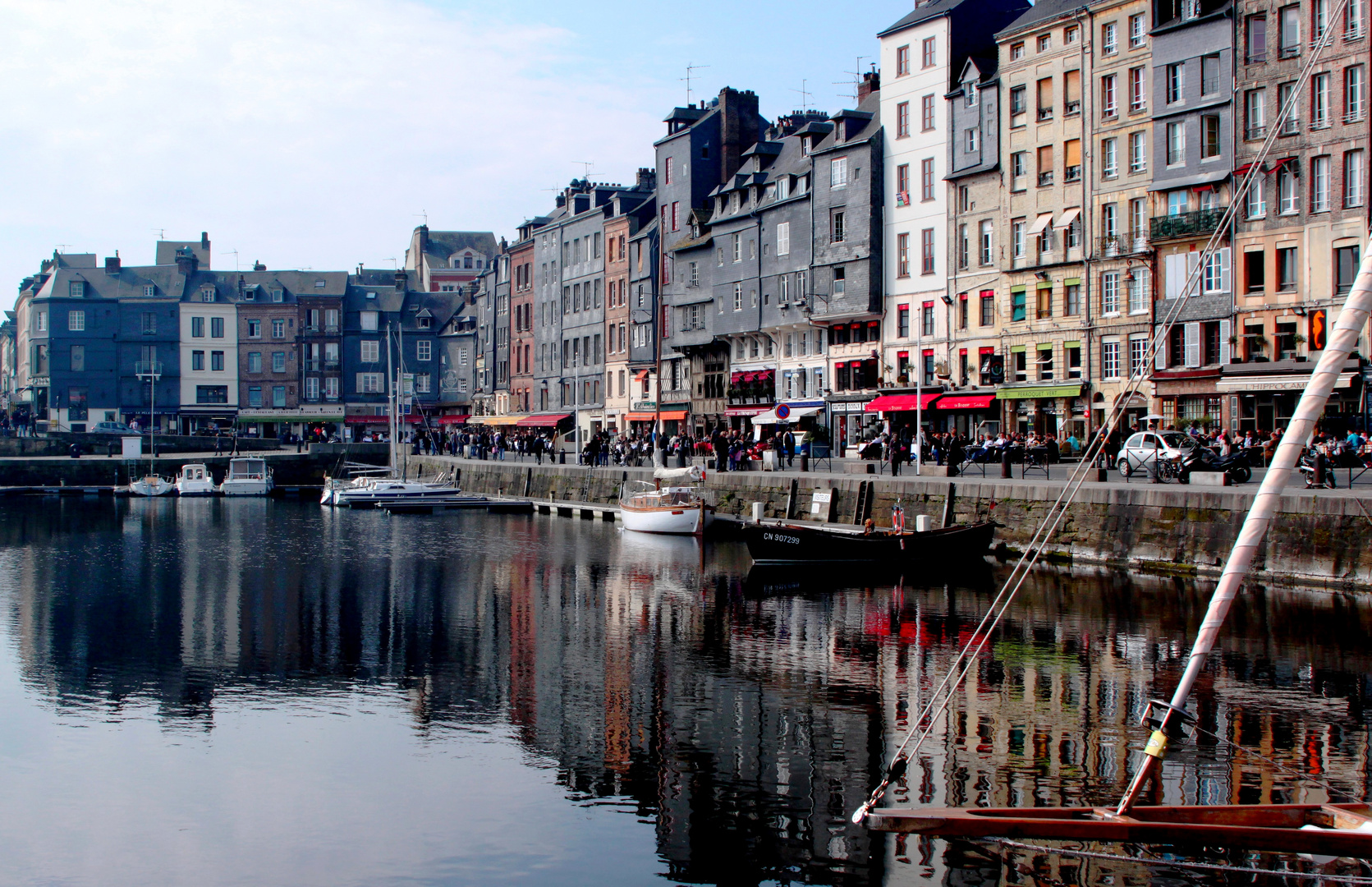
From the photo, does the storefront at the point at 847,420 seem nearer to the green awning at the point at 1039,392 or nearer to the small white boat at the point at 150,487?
the green awning at the point at 1039,392

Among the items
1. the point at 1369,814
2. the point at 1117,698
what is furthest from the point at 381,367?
the point at 1369,814

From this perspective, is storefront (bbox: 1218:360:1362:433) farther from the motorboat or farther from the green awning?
the motorboat

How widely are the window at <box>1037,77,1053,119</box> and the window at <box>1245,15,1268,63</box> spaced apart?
9.52 m

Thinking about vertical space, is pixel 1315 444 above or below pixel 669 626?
above

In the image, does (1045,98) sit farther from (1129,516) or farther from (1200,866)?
(1200,866)

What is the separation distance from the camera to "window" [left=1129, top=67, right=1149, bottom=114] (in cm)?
5359

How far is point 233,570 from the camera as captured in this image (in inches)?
1608

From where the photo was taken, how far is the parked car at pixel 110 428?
97.1 metres

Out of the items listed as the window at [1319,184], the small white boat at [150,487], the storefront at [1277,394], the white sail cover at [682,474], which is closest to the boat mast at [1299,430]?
the storefront at [1277,394]

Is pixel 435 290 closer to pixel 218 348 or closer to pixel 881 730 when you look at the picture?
pixel 218 348

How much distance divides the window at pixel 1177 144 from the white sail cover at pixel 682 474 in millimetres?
22346

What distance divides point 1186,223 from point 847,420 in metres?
20.4

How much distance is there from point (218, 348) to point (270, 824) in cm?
10007

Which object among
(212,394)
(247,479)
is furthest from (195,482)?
(212,394)
